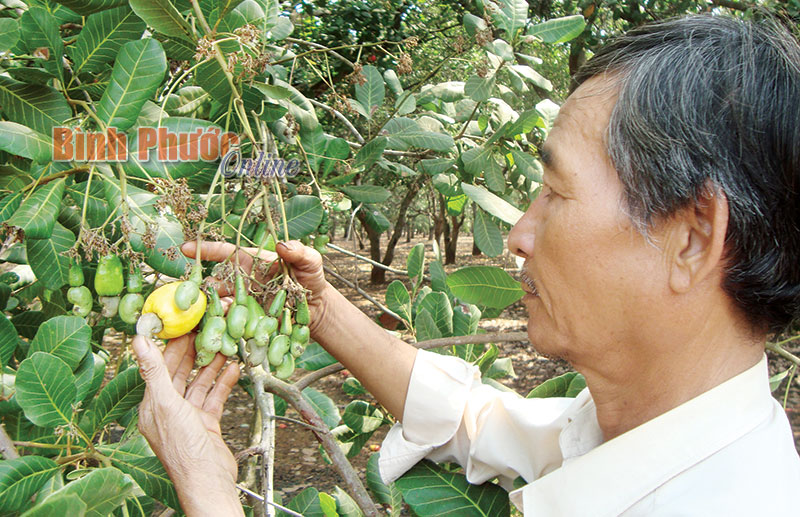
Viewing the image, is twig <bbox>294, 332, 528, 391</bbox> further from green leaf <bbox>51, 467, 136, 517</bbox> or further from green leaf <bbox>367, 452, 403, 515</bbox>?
green leaf <bbox>51, 467, 136, 517</bbox>

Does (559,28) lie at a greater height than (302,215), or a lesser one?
greater

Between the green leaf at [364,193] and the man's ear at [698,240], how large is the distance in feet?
3.50

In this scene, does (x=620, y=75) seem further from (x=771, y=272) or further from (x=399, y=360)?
(x=399, y=360)

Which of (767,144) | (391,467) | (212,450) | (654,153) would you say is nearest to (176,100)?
(212,450)

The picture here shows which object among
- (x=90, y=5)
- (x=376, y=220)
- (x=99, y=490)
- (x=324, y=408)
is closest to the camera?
(x=99, y=490)

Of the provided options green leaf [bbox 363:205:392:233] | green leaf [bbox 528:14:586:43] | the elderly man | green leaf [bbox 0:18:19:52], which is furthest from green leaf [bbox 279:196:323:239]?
green leaf [bbox 528:14:586:43]

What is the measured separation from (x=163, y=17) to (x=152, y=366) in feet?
1.98

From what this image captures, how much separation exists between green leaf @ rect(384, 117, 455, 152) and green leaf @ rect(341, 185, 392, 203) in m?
0.17

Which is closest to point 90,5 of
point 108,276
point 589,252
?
point 108,276

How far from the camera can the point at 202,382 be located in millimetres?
1102

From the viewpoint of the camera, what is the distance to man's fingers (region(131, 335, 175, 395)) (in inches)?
37.6

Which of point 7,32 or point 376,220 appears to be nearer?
point 7,32

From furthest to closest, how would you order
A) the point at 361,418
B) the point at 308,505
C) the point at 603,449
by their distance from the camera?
1. the point at 361,418
2. the point at 308,505
3. the point at 603,449

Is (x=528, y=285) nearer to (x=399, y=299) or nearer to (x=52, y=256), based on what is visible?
(x=399, y=299)
